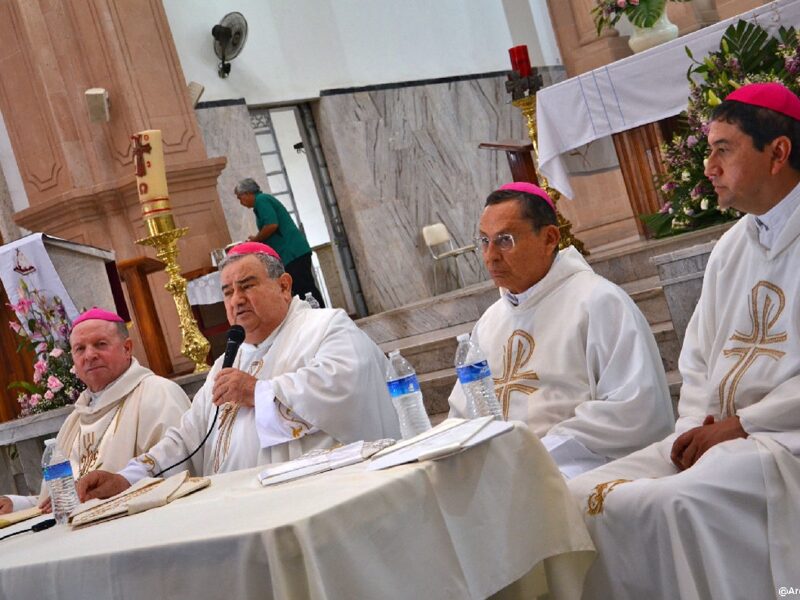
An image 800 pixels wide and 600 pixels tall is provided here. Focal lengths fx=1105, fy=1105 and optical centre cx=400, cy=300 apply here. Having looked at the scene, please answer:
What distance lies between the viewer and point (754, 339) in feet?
9.89

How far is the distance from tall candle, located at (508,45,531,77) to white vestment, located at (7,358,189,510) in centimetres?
374

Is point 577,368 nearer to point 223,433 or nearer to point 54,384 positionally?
point 223,433

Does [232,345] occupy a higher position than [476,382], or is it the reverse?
[232,345]

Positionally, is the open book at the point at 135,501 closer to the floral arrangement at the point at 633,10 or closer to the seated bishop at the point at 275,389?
the seated bishop at the point at 275,389

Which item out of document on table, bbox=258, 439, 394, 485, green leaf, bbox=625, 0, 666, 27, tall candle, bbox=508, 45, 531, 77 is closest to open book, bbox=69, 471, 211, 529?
document on table, bbox=258, 439, 394, 485

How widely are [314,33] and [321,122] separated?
41.4 inches

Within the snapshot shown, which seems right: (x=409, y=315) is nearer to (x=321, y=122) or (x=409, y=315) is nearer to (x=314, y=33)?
(x=321, y=122)

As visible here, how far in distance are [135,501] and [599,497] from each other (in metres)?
1.21

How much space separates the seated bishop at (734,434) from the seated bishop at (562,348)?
140mm

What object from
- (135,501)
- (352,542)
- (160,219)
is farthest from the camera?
(160,219)

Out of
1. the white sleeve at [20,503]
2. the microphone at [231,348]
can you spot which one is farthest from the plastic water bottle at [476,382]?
the white sleeve at [20,503]

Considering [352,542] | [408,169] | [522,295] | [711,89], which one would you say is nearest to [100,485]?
[522,295]

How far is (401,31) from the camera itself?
13.0 metres

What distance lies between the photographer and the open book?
2.90m
